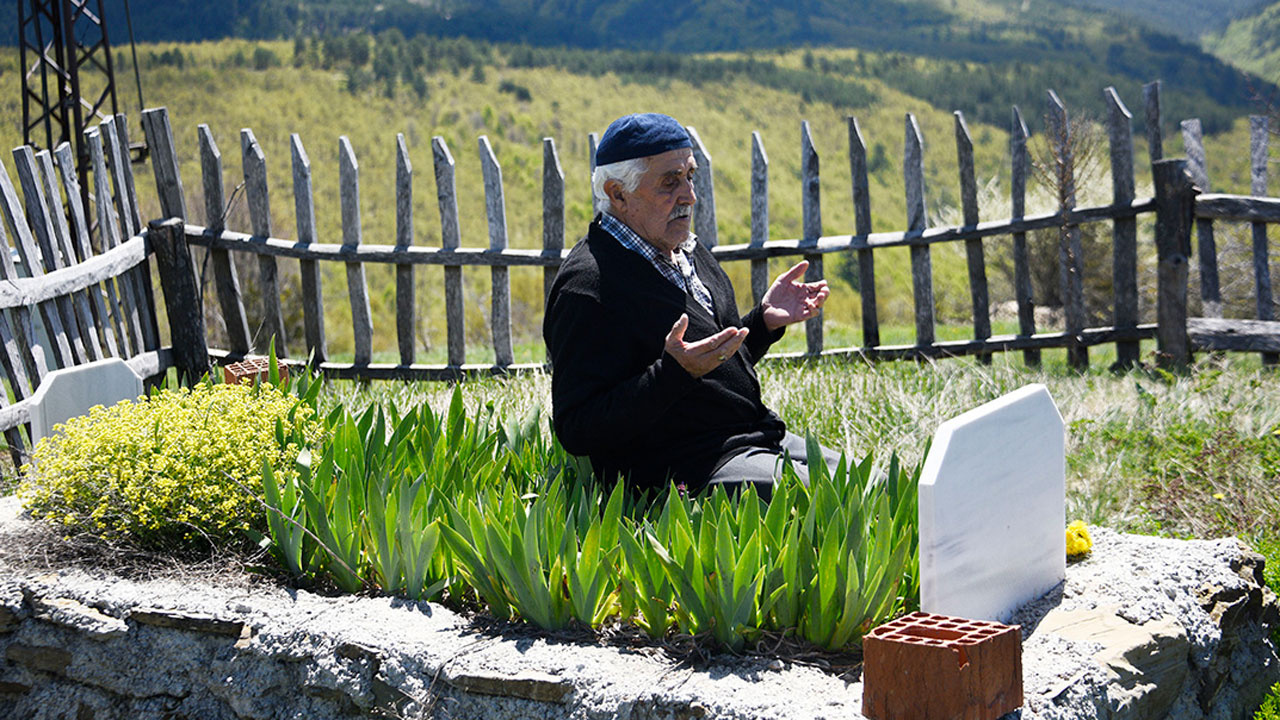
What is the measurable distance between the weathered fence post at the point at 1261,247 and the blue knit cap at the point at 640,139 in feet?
17.2

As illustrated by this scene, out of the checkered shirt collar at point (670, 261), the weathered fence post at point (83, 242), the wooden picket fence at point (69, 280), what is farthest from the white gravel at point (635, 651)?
the weathered fence post at point (83, 242)

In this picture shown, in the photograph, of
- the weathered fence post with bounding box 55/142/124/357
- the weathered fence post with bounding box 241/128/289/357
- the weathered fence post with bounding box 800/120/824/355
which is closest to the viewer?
the weathered fence post with bounding box 55/142/124/357

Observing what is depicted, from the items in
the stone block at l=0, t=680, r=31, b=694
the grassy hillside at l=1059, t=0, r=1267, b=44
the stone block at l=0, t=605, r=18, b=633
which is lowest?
the stone block at l=0, t=680, r=31, b=694

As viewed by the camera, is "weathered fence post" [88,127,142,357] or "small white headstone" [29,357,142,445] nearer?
"small white headstone" [29,357,142,445]

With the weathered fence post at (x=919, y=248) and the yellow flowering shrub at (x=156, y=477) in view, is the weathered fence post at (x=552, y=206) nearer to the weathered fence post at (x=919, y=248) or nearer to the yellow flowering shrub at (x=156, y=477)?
the weathered fence post at (x=919, y=248)

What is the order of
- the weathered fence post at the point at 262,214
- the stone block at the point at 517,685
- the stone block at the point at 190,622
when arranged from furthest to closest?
the weathered fence post at the point at 262,214 → the stone block at the point at 190,622 → the stone block at the point at 517,685

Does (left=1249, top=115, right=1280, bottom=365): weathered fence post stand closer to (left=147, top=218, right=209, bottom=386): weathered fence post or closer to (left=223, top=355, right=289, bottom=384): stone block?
(left=223, top=355, right=289, bottom=384): stone block

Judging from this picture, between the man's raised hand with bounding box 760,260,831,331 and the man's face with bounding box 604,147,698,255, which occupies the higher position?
the man's face with bounding box 604,147,698,255

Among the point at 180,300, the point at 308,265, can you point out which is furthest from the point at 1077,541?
the point at 308,265

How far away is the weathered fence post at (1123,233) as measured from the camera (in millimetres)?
7051

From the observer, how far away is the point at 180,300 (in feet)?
20.7

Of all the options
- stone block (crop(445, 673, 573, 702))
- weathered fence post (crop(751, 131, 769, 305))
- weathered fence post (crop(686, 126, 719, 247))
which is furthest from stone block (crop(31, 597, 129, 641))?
weathered fence post (crop(751, 131, 769, 305))

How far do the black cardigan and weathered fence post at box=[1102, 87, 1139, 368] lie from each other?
479 cm

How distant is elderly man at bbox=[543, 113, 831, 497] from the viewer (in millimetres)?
2896
